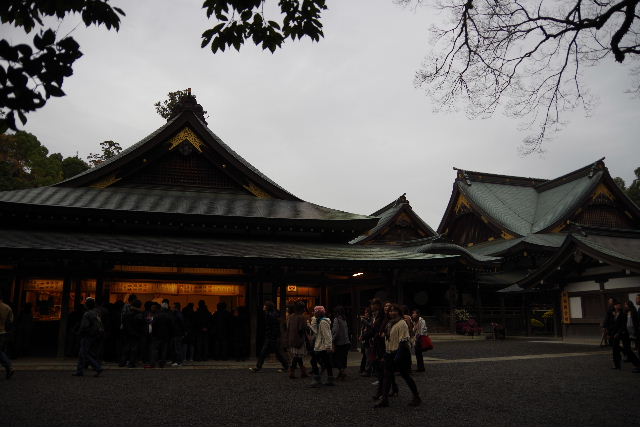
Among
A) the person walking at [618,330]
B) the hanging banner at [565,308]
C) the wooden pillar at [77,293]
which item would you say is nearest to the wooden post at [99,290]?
the wooden pillar at [77,293]

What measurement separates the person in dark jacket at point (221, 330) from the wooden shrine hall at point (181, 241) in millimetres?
823

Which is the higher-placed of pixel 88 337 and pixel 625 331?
pixel 625 331

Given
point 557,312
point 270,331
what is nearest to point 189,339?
point 270,331

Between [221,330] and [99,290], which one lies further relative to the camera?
[99,290]

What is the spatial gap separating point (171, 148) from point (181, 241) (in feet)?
15.5

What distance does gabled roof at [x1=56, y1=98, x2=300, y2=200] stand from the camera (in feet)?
59.4

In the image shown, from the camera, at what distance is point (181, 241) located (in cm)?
1598

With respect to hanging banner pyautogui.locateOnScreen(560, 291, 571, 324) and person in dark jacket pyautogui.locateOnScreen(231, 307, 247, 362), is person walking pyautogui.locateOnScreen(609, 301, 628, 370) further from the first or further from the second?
hanging banner pyautogui.locateOnScreen(560, 291, 571, 324)

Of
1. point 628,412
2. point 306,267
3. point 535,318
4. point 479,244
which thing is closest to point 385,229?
point 479,244

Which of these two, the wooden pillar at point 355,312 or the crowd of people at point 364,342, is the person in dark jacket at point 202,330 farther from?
the wooden pillar at point 355,312

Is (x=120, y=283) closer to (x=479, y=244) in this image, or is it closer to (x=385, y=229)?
(x=385, y=229)

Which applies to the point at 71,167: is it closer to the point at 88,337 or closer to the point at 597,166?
the point at 88,337

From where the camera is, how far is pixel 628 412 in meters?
6.93

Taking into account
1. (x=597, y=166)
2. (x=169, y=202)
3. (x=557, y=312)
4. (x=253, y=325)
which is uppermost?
(x=597, y=166)
